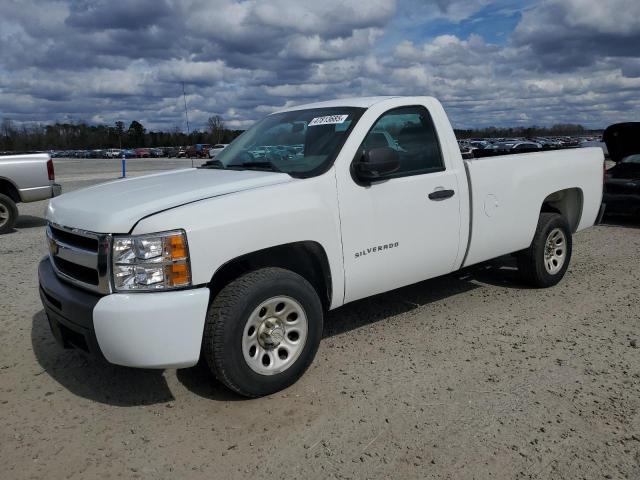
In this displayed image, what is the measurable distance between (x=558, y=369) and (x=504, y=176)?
1838 millimetres

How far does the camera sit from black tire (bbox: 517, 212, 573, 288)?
5.51 m

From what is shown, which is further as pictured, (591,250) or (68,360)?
(591,250)

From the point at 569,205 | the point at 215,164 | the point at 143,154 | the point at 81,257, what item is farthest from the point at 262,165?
the point at 143,154

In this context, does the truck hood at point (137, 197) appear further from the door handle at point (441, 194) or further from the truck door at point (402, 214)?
the door handle at point (441, 194)

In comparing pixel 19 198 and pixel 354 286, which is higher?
pixel 19 198

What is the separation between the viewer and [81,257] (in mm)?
3252

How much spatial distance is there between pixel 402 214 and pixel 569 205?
9.85 ft

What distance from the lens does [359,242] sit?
12.7 ft

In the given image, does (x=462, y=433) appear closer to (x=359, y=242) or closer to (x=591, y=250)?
(x=359, y=242)

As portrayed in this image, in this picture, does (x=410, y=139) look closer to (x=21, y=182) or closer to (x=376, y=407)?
(x=376, y=407)

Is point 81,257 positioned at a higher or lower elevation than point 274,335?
higher

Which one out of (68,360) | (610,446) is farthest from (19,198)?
(610,446)

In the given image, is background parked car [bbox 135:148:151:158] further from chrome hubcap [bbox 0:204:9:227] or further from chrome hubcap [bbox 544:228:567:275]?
chrome hubcap [bbox 544:228:567:275]

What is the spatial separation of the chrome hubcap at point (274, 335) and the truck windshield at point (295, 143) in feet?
2.97
